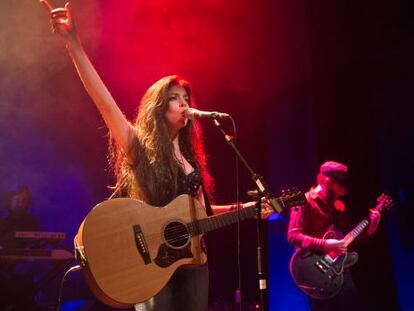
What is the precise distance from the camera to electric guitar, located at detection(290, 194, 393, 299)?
5.55 meters

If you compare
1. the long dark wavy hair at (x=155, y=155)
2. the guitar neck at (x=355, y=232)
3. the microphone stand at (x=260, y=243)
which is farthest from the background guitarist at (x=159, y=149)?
the guitar neck at (x=355, y=232)

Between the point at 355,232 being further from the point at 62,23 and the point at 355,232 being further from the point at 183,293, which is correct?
the point at 62,23

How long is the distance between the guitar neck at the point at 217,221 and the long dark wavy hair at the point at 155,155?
23 cm

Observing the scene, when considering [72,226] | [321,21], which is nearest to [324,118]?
[321,21]

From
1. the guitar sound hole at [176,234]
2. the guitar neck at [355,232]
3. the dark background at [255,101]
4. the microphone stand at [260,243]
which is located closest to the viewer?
the microphone stand at [260,243]

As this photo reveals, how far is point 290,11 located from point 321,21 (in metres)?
0.49

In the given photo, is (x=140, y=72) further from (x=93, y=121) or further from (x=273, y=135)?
(x=273, y=135)

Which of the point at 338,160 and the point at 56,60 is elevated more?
the point at 56,60

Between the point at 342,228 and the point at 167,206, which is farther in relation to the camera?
the point at 342,228

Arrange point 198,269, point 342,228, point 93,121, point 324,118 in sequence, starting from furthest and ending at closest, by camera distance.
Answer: point 93,121 → point 324,118 → point 342,228 → point 198,269

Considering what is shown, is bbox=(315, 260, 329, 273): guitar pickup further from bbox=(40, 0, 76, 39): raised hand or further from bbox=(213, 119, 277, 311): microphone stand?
bbox=(40, 0, 76, 39): raised hand

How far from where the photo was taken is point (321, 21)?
704cm

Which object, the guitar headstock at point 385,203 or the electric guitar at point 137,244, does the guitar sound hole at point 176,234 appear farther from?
the guitar headstock at point 385,203

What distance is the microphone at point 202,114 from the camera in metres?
2.78
